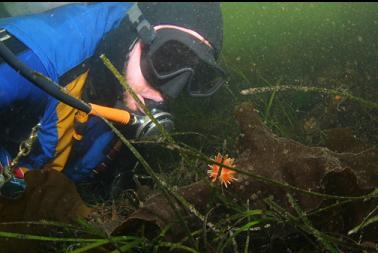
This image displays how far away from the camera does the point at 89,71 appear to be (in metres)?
3.56

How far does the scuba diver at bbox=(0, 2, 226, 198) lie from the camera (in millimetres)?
2691

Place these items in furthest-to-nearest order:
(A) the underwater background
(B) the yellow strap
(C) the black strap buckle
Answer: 1. (A) the underwater background
2. (B) the yellow strap
3. (C) the black strap buckle

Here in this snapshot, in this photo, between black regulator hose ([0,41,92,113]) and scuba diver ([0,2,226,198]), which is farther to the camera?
scuba diver ([0,2,226,198])

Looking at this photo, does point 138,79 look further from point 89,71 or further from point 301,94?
point 301,94

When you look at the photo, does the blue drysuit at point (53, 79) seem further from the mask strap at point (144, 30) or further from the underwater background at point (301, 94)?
the underwater background at point (301, 94)

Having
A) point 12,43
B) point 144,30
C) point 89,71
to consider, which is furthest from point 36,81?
point 144,30

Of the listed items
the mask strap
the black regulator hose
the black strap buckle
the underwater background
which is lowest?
the underwater background

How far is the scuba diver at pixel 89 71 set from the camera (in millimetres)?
2691

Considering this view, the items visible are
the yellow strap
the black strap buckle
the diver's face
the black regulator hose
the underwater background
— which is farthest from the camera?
the underwater background

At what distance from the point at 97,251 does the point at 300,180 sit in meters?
1.09

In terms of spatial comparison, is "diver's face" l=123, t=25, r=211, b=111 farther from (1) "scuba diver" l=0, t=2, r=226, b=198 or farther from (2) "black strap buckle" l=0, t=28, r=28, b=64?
(2) "black strap buckle" l=0, t=28, r=28, b=64

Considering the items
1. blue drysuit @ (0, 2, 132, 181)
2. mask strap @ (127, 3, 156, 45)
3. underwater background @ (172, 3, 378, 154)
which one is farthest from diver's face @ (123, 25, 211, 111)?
underwater background @ (172, 3, 378, 154)

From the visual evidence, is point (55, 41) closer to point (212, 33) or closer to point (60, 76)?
point (60, 76)

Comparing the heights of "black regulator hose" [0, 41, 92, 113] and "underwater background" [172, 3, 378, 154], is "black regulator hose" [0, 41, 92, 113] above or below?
above
